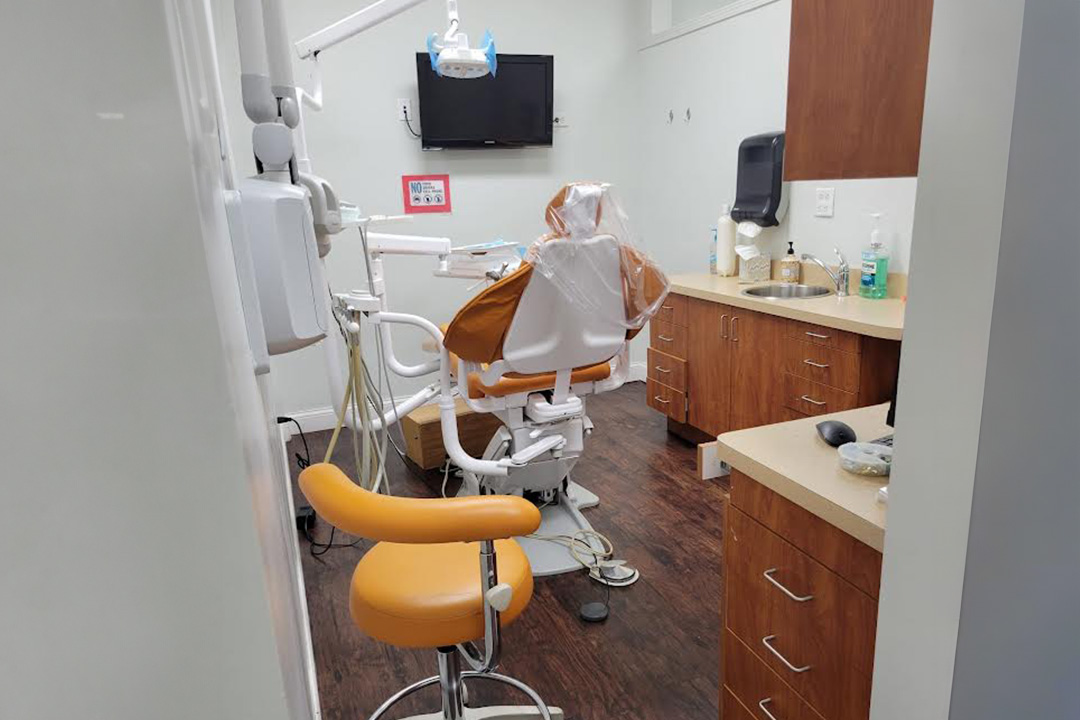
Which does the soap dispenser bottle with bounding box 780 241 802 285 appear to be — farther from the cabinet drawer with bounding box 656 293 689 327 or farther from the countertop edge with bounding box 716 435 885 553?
the countertop edge with bounding box 716 435 885 553

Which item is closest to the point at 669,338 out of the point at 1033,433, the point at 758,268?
the point at 758,268

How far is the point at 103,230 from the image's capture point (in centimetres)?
27

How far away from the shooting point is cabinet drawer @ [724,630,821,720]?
1261mm

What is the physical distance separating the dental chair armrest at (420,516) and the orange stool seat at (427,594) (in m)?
0.27

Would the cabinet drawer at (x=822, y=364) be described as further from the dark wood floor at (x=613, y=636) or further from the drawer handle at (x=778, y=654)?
the drawer handle at (x=778, y=654)

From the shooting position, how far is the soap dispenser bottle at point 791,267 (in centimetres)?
337

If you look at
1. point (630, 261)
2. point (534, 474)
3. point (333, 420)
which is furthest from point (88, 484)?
point (333, 420)

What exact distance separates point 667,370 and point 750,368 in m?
0.66

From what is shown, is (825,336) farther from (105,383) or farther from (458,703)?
(105,383)

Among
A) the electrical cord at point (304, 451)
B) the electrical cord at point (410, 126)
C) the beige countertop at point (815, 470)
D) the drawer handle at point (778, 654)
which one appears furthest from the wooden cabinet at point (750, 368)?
the electrical cord at point (304, 451)

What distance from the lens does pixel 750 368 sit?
302 cm

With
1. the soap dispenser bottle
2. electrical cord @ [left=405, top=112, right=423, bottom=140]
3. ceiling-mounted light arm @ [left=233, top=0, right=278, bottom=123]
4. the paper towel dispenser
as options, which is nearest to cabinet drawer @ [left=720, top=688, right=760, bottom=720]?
ceiling-mounted light arm @ [left=233, top=0, right=278, bottom=123]

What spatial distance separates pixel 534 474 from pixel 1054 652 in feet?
5.74

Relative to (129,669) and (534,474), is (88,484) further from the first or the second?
(534,474)
